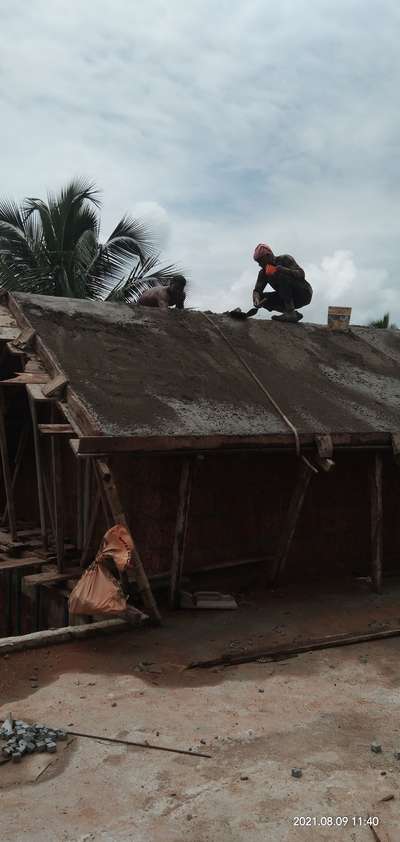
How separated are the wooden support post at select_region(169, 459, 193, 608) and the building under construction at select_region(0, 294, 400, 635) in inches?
0.8

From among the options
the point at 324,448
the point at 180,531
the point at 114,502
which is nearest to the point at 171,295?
the point at 324,448

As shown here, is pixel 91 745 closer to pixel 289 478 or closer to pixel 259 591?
pixel 259 591

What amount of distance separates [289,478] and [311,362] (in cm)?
200

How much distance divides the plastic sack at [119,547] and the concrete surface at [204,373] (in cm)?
87

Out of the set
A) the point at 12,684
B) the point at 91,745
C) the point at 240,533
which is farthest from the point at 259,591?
the point at 91,745

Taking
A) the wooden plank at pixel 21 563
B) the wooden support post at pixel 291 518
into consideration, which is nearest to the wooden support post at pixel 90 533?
the wooden plank at pixel 21 563

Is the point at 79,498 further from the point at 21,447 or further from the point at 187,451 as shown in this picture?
the point at 21,447

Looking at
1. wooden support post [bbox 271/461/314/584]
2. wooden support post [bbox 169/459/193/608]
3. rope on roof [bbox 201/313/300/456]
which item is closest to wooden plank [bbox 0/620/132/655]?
wooden support post [bbox 169/459/193/608]

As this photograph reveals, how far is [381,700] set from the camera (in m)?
5.23

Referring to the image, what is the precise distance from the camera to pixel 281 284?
11125mm

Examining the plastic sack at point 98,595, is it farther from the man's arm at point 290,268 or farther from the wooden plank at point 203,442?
the man's arm at point 290,268

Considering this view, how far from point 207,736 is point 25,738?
1131 mm

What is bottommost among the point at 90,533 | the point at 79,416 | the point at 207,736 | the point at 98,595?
the point at 207,736

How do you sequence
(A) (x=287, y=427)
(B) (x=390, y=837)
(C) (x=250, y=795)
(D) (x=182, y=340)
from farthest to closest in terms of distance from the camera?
1. (D) (x=182, y=340)
2. (A) (x=287, y=427)
3. (C) (x=250, y=795)
4. (B) (x=390, y=837)
